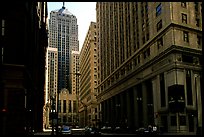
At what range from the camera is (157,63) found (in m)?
66.1

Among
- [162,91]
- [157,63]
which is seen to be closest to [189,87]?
[162,91]

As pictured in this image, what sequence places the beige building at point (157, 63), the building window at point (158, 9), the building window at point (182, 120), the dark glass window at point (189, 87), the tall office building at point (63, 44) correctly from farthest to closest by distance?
the building window at point (158, 9), the dark glass window at point (189, 87), the beige building at point (157, 63), the building window at point (182, 120), the tall office building at point (63, 44)

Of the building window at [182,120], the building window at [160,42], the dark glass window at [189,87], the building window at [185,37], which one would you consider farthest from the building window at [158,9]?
the building window at [182,120]

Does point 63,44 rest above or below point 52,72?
above

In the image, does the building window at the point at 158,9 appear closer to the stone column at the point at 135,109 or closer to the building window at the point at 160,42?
the building window at the point at 160,42

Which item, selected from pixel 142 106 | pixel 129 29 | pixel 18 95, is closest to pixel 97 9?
pixel 129 29

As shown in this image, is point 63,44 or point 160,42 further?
point 63,44

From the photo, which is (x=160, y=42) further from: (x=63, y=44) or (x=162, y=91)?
(x=63, y=44)

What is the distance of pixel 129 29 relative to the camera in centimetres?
9006

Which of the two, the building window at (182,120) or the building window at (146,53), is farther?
the building window at (146,53)

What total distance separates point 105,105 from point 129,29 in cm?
4758

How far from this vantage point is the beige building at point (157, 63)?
196 ft

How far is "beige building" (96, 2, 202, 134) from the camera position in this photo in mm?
59812

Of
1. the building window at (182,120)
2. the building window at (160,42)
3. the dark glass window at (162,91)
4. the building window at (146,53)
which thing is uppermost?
the building window at (160,42)
